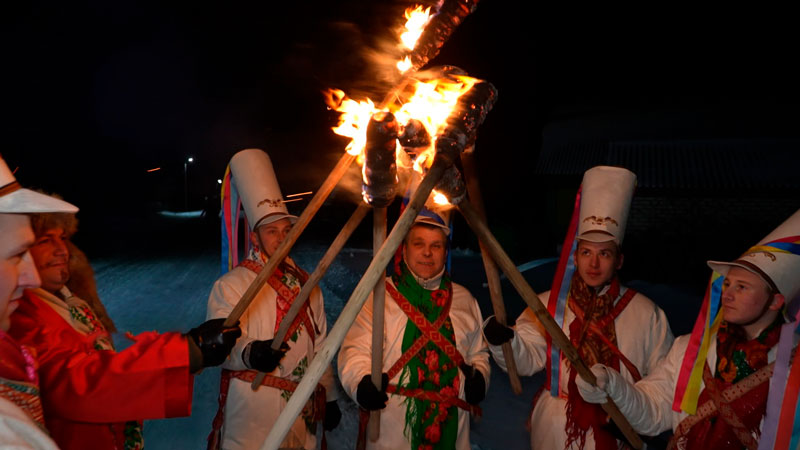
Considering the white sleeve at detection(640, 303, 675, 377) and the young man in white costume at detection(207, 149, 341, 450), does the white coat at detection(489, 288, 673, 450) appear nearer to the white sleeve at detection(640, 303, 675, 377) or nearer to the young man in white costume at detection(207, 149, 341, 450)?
the white sleeve at detection(640, 303, 675, 377)

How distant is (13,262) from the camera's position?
5.74 ft

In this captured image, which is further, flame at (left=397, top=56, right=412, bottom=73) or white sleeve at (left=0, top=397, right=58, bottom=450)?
flame at (left=397, top=56, right=412, bottom=73)

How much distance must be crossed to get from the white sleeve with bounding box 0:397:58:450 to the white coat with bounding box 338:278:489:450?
162 centimetres

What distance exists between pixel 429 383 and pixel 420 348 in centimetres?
22

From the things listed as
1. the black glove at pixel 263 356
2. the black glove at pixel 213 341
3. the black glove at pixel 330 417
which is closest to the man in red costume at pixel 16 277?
the black glove at pixel 213 341

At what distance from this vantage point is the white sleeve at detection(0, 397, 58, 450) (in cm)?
137

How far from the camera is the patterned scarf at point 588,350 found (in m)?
2.83

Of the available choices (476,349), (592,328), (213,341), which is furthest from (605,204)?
(213,341)

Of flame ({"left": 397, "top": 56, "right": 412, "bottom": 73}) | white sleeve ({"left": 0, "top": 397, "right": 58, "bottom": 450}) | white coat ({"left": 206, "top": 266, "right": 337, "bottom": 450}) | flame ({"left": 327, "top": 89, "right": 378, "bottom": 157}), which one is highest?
flame ({"left": 397, "top": 56, "right": 412, "bottom": 73})

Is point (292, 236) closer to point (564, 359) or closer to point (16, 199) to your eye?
point (16, 199)

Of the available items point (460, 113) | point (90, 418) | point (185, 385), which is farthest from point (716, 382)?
point (90, 418)

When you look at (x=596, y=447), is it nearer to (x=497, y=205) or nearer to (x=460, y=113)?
(x=460, y=113)

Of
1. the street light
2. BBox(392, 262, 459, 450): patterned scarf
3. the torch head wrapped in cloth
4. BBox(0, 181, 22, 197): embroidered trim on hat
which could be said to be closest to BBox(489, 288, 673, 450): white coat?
BBox(392, 262, 459, 450): patterned scarf

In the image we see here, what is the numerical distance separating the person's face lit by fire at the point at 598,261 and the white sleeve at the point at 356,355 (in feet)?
4.62
